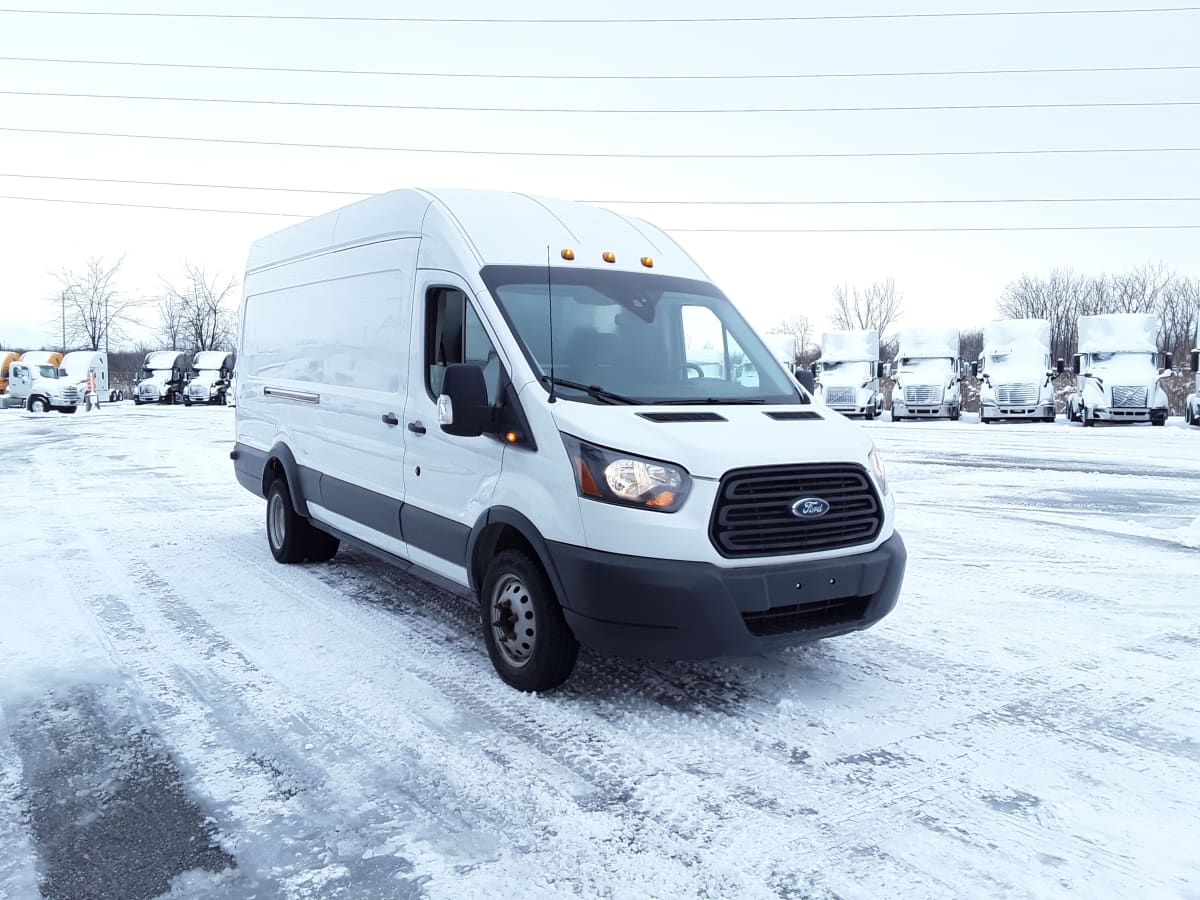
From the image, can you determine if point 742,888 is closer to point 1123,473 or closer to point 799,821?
point 799,821

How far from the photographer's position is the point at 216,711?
439cm

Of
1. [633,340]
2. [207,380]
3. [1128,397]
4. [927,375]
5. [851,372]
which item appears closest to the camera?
[633,340]

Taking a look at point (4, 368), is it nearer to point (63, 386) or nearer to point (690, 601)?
point (63, 386)

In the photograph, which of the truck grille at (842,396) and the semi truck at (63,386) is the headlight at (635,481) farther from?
the semi truck at (63,386)

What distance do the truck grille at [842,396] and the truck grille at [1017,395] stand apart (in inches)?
193

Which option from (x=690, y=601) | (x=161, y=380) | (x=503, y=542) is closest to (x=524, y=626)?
(x=503, y=542)

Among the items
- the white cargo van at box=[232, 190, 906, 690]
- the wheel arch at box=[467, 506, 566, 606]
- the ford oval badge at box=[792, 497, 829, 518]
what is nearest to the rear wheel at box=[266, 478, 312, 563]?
Answer: the white cargo van at box=[232, 190, 906, 690]

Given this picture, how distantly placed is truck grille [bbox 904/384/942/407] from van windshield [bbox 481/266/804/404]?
26.5 m

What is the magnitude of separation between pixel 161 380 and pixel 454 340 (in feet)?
152

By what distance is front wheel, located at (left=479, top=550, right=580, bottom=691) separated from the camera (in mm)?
4387

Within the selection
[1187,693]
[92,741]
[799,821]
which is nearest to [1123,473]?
[1187,693]

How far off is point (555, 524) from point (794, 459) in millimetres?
1125

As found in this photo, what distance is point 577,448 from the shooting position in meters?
4.14

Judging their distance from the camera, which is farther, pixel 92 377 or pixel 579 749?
pixel 92 377
